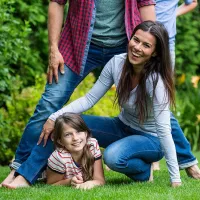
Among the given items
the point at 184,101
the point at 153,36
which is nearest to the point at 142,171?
the point at 153,36

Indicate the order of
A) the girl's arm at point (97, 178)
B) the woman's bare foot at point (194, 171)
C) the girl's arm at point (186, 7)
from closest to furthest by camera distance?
the girl's arm at point (97, 178)
the woman's bare foot at point (194, 171)
the girl's arm at point (186, 7)

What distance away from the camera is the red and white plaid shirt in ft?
16.4

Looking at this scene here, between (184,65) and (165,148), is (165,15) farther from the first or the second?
(184,65)

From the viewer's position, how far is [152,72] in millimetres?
4848

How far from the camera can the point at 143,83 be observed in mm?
4852

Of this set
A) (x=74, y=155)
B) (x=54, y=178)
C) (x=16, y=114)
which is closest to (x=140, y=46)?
(x=74, y=155)

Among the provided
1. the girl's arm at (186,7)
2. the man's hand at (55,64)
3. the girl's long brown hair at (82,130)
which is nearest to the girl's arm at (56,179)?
the girl's long brown hair at (82,130)

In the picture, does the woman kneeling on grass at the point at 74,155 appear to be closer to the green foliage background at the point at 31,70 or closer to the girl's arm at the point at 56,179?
the girl's arm at the point at 56,179

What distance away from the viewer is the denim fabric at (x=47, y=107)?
5.04 metres

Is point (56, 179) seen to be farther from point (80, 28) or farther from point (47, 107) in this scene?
point (80, 28)

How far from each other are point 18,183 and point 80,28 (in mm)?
1152

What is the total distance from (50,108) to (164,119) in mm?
831

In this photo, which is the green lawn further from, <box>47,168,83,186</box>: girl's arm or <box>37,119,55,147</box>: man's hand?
<box>37,119,55,147</box>: man's hand

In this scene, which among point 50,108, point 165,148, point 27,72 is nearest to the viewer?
point 165,148
